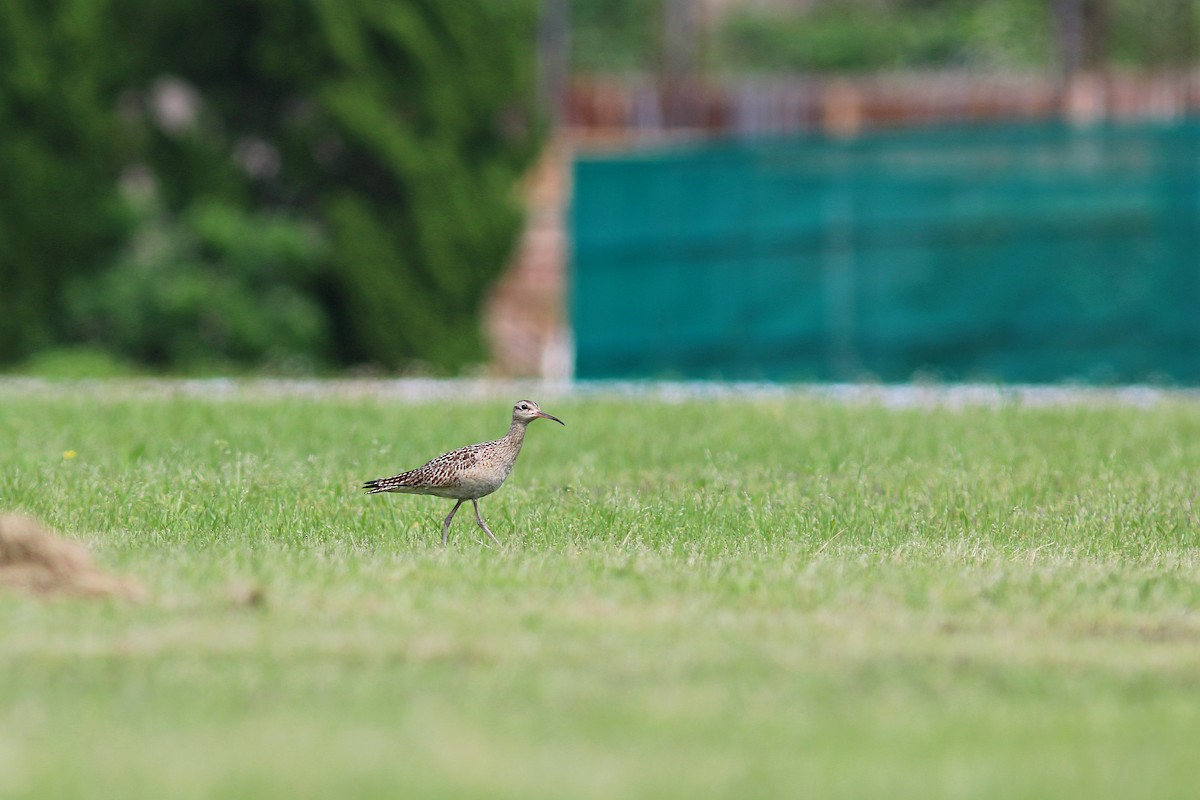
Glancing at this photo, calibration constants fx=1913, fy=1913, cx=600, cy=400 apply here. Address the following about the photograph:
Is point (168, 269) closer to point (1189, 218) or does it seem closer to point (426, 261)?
point (426, 261)

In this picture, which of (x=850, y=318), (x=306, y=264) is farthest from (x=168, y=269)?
(x=850, y=318)

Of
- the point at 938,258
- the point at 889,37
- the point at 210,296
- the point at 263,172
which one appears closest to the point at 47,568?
the point at 210,296

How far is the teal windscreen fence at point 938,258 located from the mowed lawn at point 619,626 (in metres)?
8.35

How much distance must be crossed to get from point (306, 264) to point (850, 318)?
19.6 ft

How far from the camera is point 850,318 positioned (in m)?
20.8

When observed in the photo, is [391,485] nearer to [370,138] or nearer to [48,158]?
[370,138]

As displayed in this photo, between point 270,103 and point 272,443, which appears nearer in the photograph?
point 272,443

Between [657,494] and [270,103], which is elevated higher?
[270,103]

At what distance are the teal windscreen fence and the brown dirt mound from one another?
14260mm

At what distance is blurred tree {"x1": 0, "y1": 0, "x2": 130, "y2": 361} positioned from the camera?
20219mm

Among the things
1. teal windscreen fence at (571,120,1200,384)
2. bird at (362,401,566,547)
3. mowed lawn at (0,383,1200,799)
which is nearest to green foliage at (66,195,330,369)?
teal windscreen fence at (571,120,1200,384)

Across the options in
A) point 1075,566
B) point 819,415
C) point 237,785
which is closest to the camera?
point 237,785

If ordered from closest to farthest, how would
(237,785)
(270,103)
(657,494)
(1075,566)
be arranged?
(237,785) → (1075,566) → (657,494) → (270,103)

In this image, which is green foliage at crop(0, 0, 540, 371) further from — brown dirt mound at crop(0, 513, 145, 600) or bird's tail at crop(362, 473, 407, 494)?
brown dirt mound at crop(0, 513, 145, 600)
